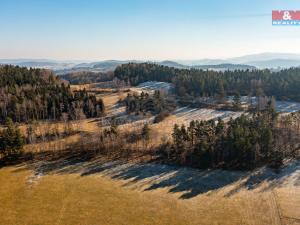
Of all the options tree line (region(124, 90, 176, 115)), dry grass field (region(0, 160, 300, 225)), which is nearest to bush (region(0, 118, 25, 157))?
dry grass field (region(0, 160, 300, 225))

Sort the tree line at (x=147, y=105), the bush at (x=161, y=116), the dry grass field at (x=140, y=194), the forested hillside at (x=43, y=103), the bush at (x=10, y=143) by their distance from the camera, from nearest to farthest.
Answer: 1. the dry grass field at (x=140, y=194)
2. the bush at (x=10, y=143)
3. the forested hillside at (x=43, y=103)
4. the bush at (x=161, y=116)
5. the tree line at (x=147, y=105)

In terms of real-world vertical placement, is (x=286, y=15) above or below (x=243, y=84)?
above

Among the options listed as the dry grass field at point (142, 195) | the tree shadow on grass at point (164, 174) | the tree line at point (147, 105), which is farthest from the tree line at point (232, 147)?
the tree line at point (147, 105)

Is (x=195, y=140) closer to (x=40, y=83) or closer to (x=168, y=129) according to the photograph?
(x=168, y=129)

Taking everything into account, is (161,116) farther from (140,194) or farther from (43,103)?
(140,194)

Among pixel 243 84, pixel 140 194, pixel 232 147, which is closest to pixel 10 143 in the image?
pixel 140 194

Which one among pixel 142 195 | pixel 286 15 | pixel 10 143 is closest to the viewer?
pixel 142 195

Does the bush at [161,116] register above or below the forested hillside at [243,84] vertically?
below

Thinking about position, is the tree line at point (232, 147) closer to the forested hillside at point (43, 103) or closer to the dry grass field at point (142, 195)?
the dry grass field at point (142, 195)

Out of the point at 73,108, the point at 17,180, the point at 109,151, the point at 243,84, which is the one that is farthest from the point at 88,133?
the point at 243,84

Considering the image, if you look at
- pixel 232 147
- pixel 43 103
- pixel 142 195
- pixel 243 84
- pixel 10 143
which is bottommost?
pixel 142 195
